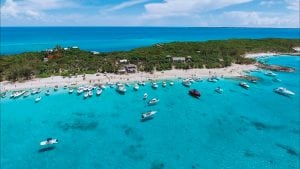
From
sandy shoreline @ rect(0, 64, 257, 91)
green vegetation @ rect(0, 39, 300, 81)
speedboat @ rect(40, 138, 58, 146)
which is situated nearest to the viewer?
speedboat @ rect(40, 138, 58, 146)

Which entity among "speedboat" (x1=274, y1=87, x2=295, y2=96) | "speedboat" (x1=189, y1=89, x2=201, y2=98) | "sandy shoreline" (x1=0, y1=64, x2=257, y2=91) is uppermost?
"sandy shoreline" (x1=0, y1=64, x2=257, y2=91)

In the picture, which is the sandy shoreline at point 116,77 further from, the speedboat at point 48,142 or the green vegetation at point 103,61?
the speedboat at point 48,142

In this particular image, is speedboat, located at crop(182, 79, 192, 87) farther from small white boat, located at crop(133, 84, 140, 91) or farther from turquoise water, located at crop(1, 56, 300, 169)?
small white boat, located at crop(133, 84, 140, 91)

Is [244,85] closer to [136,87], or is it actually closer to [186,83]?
[186,83]

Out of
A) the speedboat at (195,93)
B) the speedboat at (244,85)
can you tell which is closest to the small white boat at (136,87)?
the speedboat at (195,93)

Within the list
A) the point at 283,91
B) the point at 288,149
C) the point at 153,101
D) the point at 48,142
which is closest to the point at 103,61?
the point at 153,101

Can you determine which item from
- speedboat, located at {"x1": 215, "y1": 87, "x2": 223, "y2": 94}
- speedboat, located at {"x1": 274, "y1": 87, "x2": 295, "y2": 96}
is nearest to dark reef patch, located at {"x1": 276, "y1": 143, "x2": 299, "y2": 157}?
speedboat, located at {"x1": 215, "y1": 87, "x2": 223, "y2": 94}

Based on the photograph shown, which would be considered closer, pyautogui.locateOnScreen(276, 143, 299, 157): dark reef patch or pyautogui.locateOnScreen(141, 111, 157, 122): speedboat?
pyautogui.locateOnScreen(276, 143, 299, 157): dark reef patch
